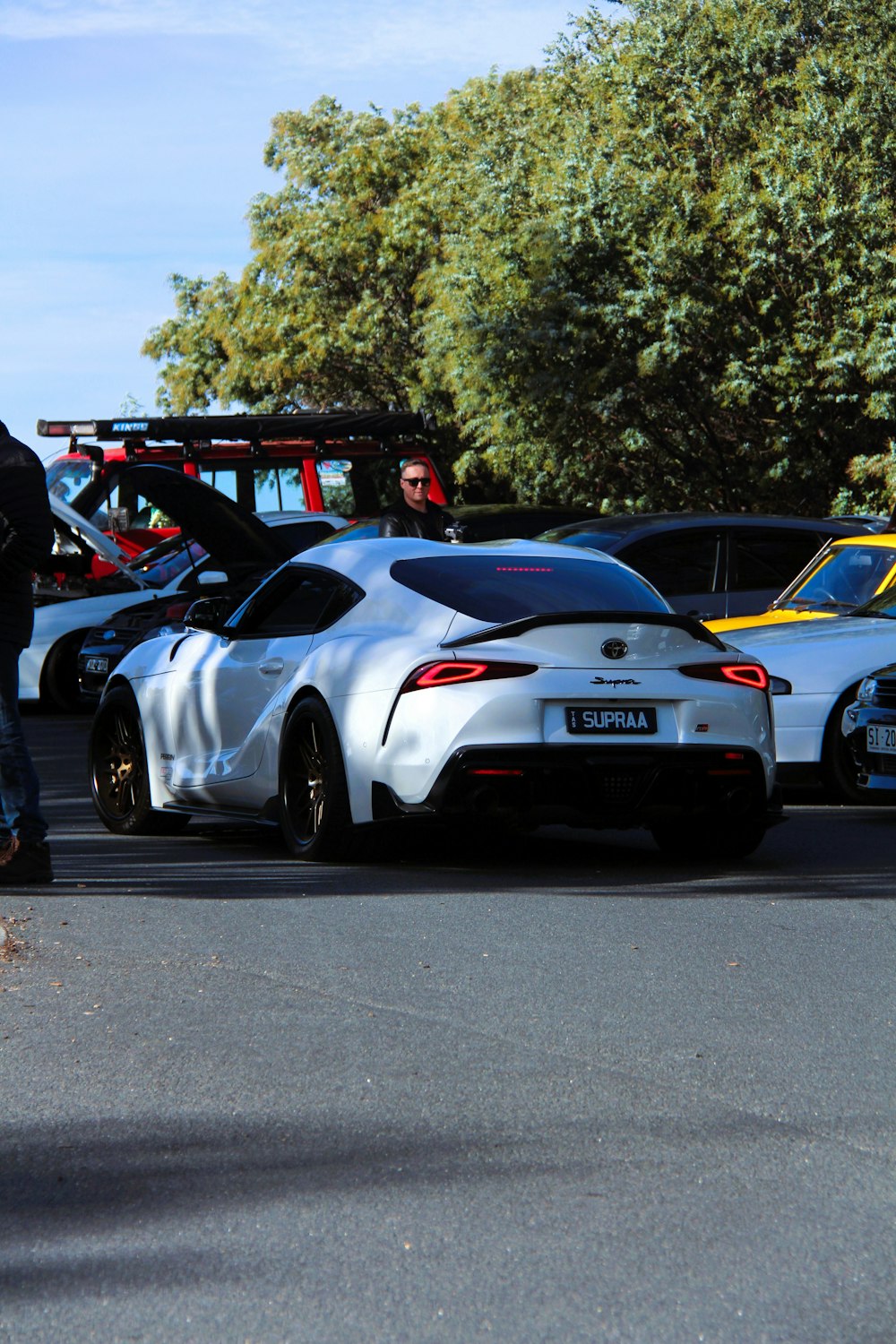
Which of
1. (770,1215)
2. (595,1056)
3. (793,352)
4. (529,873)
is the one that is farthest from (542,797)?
(793,352)

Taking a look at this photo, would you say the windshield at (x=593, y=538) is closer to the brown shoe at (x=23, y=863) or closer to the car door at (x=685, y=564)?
the car door at (x=685, y=564)

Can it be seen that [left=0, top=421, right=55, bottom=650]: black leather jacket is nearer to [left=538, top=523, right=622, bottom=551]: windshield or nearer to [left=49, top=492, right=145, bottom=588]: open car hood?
[left=538, top=523, right=622, bottom=551]: windshield

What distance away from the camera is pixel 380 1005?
6.01m

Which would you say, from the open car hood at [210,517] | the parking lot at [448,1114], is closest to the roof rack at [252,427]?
the open car hood at [210,517]

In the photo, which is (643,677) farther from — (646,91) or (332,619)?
(646,91)

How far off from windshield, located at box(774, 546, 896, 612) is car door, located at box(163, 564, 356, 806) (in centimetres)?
527

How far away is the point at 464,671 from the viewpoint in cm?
844

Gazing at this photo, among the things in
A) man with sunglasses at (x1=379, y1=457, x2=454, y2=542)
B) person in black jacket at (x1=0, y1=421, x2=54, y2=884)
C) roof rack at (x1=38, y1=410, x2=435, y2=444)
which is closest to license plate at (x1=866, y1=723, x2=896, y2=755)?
man with sunglasses at (x1=379, y1=457, x2=454, y2=542)

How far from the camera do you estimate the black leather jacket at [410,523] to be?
1278 centimetres

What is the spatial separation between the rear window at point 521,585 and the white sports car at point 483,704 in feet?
0.04

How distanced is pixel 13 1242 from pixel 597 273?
28.2 metres

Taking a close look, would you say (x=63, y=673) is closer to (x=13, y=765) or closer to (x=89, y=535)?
(x=89, y=535)

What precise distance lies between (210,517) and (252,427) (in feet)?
39.2

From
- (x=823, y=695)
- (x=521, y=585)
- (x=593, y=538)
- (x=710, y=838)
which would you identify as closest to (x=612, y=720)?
(x=521, y=585)
